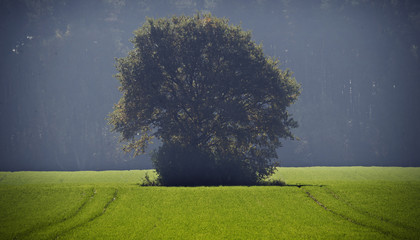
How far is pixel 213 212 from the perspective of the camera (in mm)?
25156

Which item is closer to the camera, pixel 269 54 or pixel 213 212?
pixel 213 212

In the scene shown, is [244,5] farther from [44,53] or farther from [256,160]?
[256,160]

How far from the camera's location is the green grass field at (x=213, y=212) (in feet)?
68.6

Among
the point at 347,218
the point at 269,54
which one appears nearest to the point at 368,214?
the point at 347,218

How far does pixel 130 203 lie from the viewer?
90.7ft

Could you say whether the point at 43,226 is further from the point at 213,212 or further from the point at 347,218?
the point at 347,218

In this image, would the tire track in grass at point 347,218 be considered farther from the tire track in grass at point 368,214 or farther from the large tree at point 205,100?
the large tree at point 205,100

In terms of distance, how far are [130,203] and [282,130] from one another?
62.9ft

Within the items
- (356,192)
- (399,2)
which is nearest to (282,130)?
(356,192)

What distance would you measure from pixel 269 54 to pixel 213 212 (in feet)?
483

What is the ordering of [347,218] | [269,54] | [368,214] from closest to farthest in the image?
[347,218]
[368,214]
[269,54]

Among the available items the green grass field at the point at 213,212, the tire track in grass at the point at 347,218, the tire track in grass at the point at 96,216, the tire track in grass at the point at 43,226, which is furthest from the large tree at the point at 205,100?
the tire track in grass at the point at 43,226

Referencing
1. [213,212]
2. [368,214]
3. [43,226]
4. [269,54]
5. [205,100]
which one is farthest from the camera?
[269,54]

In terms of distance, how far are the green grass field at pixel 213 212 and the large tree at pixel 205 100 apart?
7740 mm
